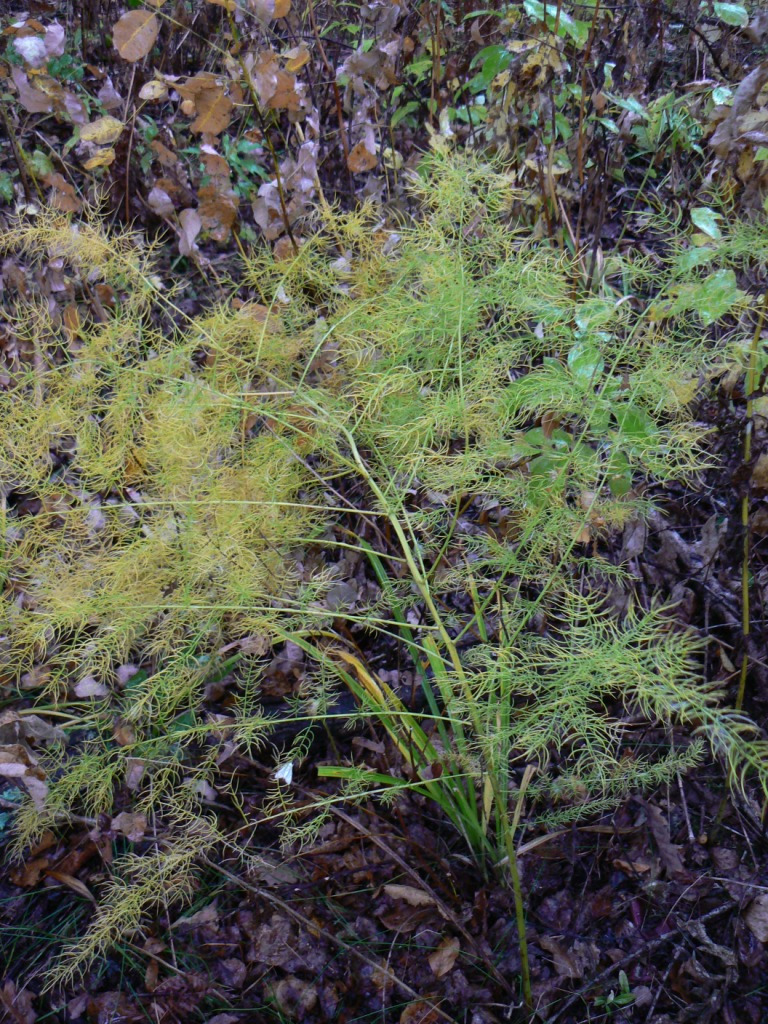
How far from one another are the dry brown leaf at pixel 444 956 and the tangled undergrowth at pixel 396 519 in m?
0.15

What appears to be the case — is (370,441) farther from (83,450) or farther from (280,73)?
(280,73)

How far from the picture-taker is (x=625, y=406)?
1.36 meters

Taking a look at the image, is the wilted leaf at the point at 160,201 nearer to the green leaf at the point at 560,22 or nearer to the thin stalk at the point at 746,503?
the green leaf at the point at 560,22

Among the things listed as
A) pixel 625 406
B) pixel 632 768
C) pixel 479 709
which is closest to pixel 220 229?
pixel 625 406

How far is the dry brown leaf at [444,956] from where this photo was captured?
5.10 feet

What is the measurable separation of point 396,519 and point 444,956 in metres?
0.86

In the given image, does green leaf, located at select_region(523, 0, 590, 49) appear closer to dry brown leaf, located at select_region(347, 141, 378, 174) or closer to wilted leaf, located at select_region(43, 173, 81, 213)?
dry brown leaf, located at select_region(347, 141, 378, 174)

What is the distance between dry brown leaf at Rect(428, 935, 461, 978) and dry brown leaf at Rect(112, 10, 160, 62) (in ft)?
6.39

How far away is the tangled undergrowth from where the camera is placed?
1424mm

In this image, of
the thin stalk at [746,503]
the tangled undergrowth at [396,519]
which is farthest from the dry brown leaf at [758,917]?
the thin stalk at [746,503]

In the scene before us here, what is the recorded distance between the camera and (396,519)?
145 centimetres

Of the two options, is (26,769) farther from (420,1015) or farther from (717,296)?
(717,296)

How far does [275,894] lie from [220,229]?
1.83m

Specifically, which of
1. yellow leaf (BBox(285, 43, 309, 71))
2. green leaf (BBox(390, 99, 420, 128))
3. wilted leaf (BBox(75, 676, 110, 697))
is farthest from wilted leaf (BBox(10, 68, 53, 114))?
wilted leaf (BBox(75, 676, 110, 697))
